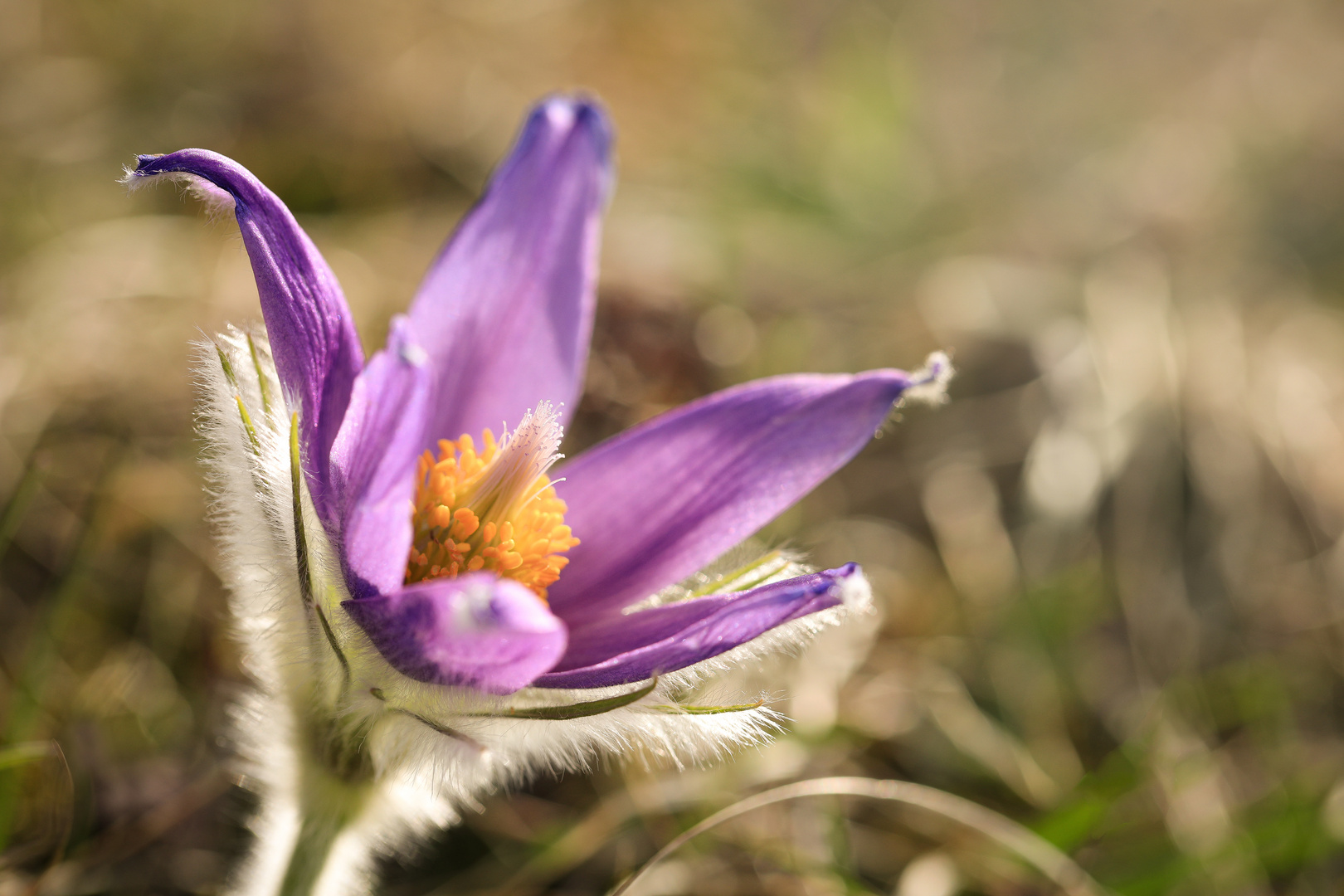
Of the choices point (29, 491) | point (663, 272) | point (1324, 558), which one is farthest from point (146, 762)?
point (1324, 558)

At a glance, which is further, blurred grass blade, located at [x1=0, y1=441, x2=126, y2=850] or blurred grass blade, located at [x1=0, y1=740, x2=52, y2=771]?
blurred grass blade, located at [x1=0, y1=441, x2=126, y2=850]

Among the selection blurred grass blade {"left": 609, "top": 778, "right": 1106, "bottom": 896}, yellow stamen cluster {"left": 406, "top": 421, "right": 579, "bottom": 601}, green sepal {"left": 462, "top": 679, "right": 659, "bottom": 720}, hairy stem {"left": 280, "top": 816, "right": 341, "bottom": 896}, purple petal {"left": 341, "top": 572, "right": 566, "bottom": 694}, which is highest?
yellow stamen cluster {"left": 406, "top": 421, "right": 579, "bottom": 601}

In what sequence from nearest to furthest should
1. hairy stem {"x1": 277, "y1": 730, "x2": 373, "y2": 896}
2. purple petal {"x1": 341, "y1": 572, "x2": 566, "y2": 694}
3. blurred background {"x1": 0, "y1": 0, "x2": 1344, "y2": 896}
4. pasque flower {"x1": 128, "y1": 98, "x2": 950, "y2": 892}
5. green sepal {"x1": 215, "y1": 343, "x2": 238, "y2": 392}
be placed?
purple petal {"x1": 341, "y1": 572, "x2": 566, "y2": 694}
pasque flower {"x1": 128, "y1": 98, "x2": 950, "y2": 892}
green sepal {"x1": 215, "y1": 343, "x2": 238, "y2": 392}
hairy stem {"x1": 277, "y1": 730, "x2": 373, "y2": 896}
blurred background {"x1": 0, "y1": 0, "x2": 1344, "y2": 896}

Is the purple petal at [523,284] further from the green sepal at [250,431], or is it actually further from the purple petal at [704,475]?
the green sepal at [250,431]

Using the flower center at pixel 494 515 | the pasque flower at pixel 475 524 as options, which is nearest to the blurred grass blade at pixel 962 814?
the pasque flower at pixel 475 524

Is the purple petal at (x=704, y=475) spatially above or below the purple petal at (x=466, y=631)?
above

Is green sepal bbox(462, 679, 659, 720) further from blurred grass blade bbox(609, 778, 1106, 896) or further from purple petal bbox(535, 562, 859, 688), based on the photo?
blurred grass blade bbox(609, 778, 1106, 896)

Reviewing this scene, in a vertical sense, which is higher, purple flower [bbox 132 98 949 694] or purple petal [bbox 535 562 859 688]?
purple flower [bbox 132 98 949 694]

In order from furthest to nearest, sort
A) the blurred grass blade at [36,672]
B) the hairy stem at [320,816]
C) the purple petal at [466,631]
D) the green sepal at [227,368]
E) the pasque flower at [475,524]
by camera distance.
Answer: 1. the blurred grass blade at [36,672]
2. the hairy stem at [320,816]
3. the green sepal at [227,368]
4. the pasque flower at [475,524]
5. the purple petal at [466,631]

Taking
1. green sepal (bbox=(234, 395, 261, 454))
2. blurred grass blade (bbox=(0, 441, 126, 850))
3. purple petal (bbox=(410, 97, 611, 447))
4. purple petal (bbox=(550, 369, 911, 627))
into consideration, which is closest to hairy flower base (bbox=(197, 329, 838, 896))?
green sepal (bbox=(234, 395, 261, 454))
